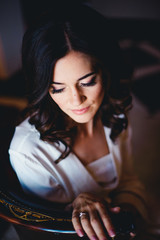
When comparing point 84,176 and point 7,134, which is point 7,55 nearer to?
point 7,134

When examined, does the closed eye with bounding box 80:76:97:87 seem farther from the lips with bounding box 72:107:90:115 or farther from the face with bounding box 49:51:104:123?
the lips with bounding box 72:107:90:115

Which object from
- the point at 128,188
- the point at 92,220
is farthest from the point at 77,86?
the point at 128,188

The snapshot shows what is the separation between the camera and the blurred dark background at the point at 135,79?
166 cm

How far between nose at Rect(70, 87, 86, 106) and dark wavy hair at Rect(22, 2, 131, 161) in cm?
9

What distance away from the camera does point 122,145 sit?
3.96 feet

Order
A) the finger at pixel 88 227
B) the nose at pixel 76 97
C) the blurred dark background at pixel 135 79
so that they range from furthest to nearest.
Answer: the blurred dark background at pixel 135 79 → the nose at pixel 76 97 → the finger at pixel 88 227

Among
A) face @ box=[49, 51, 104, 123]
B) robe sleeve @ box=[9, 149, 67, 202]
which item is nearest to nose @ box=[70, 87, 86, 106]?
face @ box=[49, 51, 104, 123]

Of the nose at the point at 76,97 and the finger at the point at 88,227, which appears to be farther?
the nose at the point at 76,97

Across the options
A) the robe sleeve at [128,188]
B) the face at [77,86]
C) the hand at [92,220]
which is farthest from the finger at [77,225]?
the robe sleeve at [128,188]

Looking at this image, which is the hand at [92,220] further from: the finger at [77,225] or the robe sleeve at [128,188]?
the robe sleeve at [128,188]

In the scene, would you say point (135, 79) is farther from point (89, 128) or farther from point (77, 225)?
point (77, 225)

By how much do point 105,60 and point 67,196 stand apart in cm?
63

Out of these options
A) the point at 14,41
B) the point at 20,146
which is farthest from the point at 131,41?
the point at 20,146

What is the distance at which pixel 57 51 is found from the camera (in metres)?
0.68
